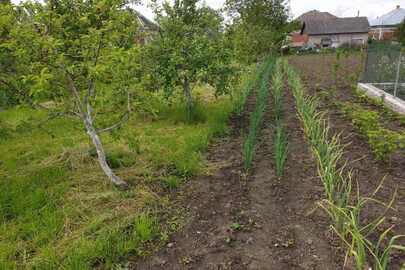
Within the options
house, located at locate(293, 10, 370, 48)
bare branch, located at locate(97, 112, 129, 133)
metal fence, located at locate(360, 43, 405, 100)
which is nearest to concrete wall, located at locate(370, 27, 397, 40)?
house, located at locate(293, 10, 370, 48)

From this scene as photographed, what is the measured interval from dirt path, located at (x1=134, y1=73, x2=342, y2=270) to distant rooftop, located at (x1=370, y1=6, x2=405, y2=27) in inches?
2594

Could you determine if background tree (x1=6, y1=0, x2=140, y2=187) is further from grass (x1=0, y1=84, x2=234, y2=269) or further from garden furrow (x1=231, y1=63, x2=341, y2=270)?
garden furrow (x1=231, y1=63, x2=341, y2=270)

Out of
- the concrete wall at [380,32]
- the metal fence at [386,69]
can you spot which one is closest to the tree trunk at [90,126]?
the metal fence at [386,69]

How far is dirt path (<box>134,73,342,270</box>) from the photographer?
2.20 meters

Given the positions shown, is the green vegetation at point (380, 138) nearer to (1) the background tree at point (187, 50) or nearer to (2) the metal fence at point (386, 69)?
(1) the background tree at point (187, 50)

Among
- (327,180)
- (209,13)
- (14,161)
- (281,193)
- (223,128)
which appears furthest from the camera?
(209,13)

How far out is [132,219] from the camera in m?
2.79

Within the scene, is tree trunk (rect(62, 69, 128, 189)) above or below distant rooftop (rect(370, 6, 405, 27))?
below

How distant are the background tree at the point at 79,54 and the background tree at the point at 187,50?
1.86m

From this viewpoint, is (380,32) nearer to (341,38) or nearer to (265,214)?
(341,38)

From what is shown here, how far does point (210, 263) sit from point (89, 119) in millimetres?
2097

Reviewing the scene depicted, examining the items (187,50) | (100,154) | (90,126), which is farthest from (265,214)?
(187,50)

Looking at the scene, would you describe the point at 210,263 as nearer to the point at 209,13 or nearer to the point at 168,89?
the point at 168,89

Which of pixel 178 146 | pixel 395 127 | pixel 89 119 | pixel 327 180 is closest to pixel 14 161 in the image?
pixel 89 119
